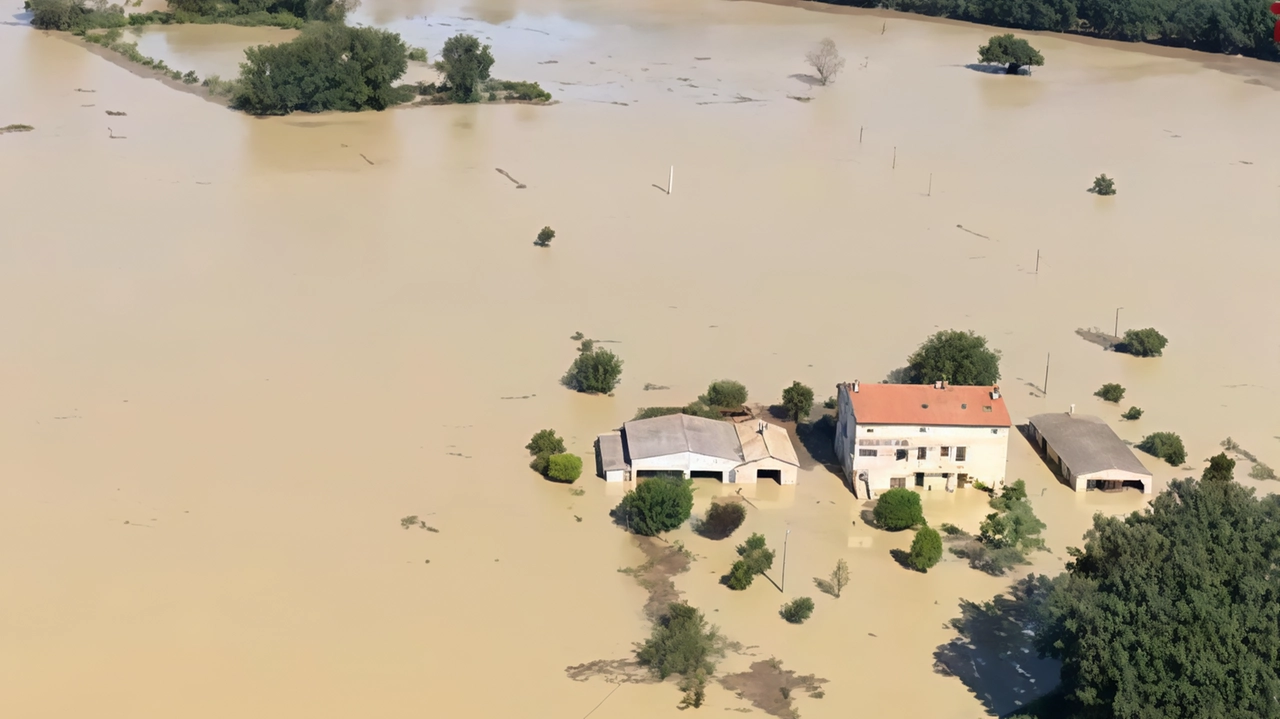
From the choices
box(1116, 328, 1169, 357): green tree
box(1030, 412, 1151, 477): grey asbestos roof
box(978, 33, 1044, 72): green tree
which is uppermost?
box(978, 33, 1044, 72): green tree

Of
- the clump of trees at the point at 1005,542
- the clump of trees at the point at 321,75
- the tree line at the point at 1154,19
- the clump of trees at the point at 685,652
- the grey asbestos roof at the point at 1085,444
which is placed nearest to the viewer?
the clump of trees at the point at 685,652

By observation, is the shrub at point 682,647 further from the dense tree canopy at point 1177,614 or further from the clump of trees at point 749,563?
the dense tree canopy at point 1177,614

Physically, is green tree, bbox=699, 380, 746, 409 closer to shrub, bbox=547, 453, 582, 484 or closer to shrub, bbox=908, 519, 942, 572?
shrub, bbox=547, 453, 582, 484

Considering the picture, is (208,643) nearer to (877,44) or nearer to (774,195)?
(774,195)

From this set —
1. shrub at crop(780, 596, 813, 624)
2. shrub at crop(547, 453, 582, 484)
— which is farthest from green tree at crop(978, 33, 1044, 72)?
shrub at crop(780, 596, 813, 624)

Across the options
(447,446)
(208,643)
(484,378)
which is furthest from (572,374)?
(208,643)

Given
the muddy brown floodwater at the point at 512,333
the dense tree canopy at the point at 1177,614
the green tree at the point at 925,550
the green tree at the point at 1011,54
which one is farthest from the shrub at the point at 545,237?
the green tree at the point at 1011,54

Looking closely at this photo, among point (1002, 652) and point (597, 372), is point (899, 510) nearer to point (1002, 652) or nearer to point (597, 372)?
point (1002, 652)

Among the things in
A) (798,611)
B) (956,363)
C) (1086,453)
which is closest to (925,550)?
(798,611)
